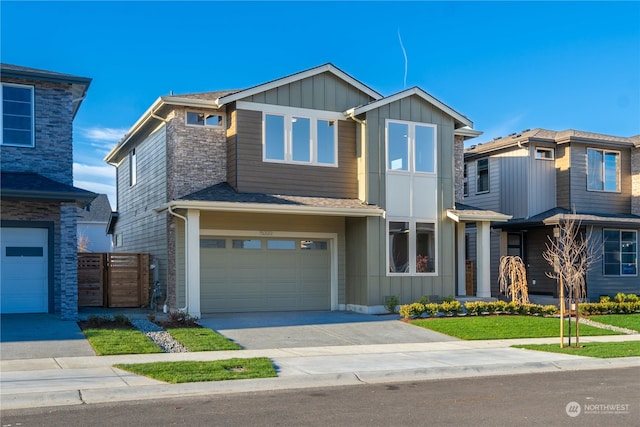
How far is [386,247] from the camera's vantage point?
20.5 meters

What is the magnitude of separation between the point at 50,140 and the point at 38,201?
5.39 ft

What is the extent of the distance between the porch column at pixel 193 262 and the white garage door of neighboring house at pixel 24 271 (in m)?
3.71

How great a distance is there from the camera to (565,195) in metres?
27.5

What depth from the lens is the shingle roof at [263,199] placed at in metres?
18.6

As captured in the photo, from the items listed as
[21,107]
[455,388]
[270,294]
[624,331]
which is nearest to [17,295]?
[21,107]

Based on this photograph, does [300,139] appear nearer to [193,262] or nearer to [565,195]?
[193,262]

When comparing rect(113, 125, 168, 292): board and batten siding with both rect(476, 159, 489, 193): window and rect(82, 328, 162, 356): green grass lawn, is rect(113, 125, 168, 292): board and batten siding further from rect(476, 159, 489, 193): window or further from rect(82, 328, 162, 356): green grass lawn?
rect(476, 159, 489, 193): window

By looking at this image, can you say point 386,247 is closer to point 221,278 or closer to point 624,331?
point 221,278

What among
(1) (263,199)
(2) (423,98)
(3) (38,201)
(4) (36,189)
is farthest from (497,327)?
(3) (38,201)

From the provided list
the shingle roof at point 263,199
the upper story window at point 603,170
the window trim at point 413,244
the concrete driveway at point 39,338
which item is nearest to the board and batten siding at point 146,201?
the shingle roof at point 263,199

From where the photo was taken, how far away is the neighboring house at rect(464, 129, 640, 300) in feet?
88.3

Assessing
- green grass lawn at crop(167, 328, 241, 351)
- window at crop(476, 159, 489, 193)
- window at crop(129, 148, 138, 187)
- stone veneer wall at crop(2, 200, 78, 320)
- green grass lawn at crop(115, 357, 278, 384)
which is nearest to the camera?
green grass lawn at crop(115, 357, 278, 384)

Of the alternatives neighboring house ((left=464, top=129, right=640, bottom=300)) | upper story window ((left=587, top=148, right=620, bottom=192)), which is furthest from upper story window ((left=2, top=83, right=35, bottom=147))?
upper story window ((left=587, top=148, right=620, bottom=192))

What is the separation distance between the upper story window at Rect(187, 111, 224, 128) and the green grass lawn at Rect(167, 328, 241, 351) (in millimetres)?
6799
